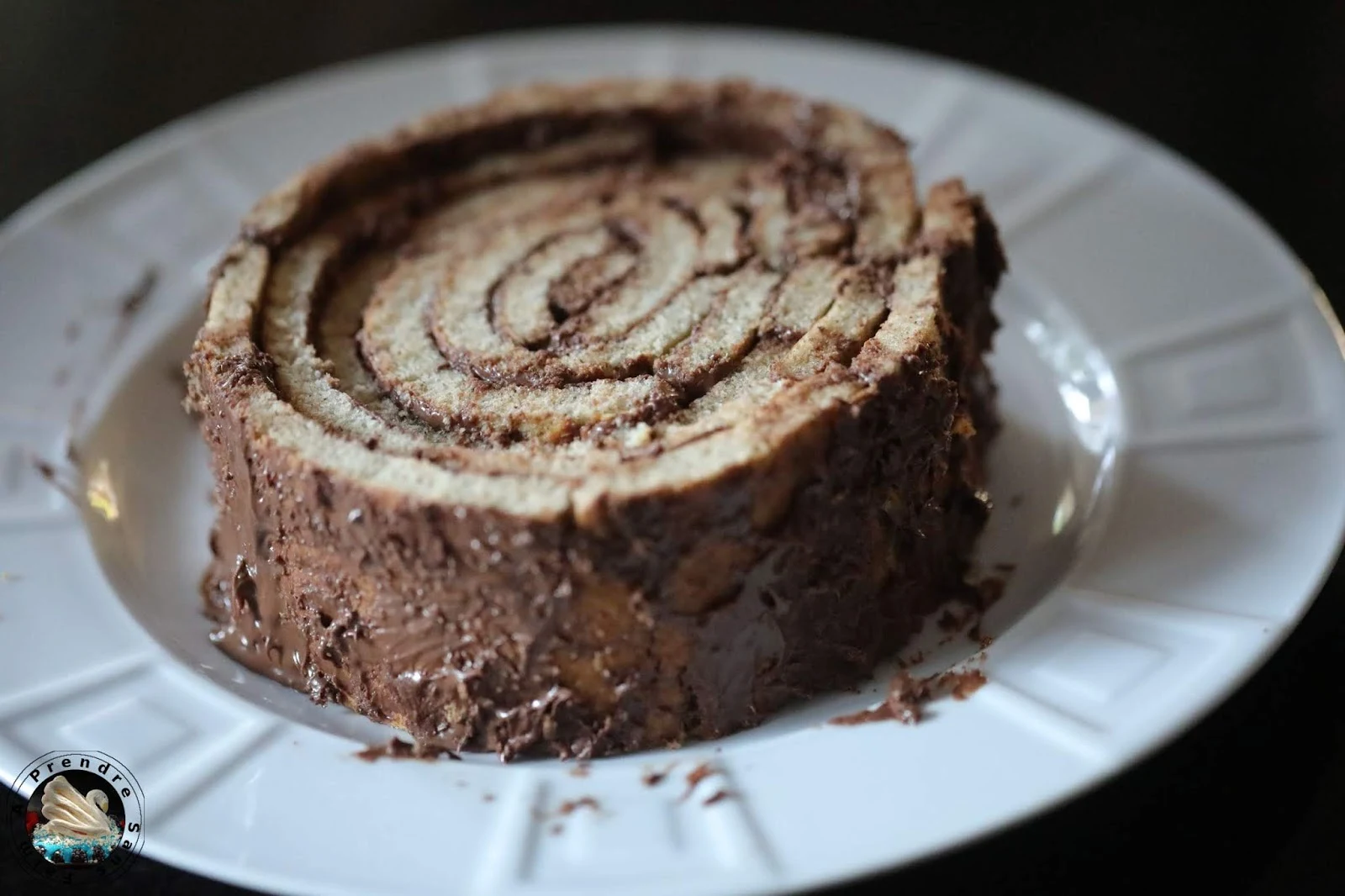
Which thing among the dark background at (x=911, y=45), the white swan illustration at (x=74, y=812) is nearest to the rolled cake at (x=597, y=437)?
the white swan illustration at (x=74, y=812)

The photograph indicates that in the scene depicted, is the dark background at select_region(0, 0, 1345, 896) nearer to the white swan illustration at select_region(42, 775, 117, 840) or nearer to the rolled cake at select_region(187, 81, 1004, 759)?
the rolled cake at select_region(187, 81, 1004, 759)

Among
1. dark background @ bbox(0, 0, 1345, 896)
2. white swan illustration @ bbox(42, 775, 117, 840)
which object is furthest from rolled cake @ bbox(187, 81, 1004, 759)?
dark background @ bbox(0, 0, 1345, 896)

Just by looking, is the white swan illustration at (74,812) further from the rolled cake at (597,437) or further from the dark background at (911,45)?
the dark background at (911,45)

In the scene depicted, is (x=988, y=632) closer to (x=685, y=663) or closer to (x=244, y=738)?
(x=685, y=663)

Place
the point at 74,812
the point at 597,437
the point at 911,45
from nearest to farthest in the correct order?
the point at 74,812, the point at 597,437, the point at 911,45

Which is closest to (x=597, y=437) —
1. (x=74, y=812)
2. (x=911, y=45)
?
(x=74, y=812)

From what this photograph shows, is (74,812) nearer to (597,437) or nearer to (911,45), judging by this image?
(597,437)
